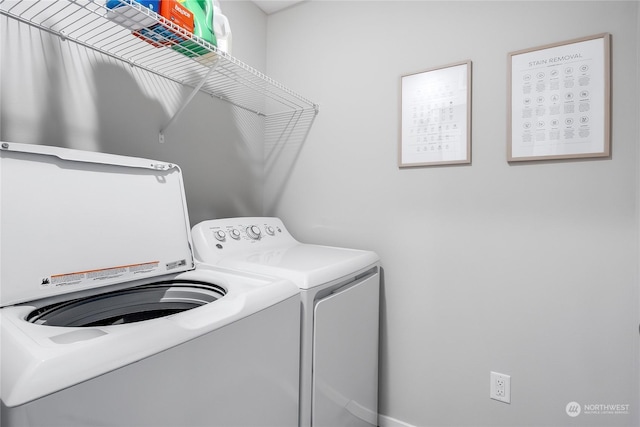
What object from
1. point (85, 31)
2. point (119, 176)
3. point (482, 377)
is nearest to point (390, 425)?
point (482, 377)

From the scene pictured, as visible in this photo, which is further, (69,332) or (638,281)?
(638,281)

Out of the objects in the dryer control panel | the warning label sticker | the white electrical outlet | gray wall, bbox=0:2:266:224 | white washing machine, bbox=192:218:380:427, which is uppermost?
gray wall, bbox=0:2:266:224

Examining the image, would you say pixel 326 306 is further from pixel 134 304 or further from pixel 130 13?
pixel 130 13

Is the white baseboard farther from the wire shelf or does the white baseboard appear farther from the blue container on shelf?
the blue container on shelf

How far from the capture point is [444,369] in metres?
1.58

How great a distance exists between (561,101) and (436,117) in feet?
Answer: 1.62

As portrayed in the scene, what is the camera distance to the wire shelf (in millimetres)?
1026

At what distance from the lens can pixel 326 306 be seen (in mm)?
1178

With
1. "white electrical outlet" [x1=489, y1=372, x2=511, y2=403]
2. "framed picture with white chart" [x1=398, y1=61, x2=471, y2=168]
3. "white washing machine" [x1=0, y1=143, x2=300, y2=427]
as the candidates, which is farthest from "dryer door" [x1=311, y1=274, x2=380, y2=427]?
"framed picture with white chart" [x1=398, y1=61, x2=471, y2=168]

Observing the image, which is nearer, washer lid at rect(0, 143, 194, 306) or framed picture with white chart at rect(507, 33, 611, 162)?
washer lid at rect(0, 143, 194, 306)

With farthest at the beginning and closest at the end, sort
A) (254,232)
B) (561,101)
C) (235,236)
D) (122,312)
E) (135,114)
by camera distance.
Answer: (254,232) → (235,236) → (135,114) → (561,101) → (122,312)

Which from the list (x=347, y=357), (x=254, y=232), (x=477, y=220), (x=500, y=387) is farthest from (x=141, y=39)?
(x=500, y=387)

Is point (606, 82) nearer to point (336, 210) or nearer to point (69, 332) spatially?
point (336, 210)

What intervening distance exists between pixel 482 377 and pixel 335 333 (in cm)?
80
